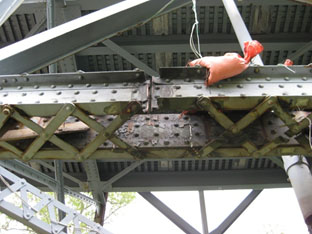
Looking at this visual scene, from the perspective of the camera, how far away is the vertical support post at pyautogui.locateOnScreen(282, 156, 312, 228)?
4082 mm

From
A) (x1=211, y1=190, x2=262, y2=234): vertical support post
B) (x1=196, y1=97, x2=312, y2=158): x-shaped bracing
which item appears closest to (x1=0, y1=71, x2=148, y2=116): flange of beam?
(x1=196, y1=97, x2=312, y2=158): x-shaped bracing

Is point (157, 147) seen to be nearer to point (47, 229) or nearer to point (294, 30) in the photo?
point (47, 229)

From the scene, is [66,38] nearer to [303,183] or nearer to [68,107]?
[68,107]

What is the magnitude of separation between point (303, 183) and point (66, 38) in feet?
11.3

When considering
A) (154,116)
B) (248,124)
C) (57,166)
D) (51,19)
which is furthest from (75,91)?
(57,166)

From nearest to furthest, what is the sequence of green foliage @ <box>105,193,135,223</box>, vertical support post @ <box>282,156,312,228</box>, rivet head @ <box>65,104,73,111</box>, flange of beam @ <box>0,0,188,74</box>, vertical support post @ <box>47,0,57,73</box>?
rivet head @ <box>65,104,73,111</box> < flange of beam @ <box>0,0,188,74</box> < vertical support post @ <box>282,156,312,228</box> < vertical support post @ <box>47,0,57,73</box> < green foliage @ <box>105,193,135,223</box>

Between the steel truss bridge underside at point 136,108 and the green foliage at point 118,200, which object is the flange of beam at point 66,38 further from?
the green foliage at point 118,200

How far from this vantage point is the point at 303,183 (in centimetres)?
420

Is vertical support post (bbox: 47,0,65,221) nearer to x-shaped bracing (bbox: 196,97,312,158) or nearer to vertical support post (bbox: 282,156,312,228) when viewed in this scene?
x-shaped bracing (bbox: 196,97,312,158)

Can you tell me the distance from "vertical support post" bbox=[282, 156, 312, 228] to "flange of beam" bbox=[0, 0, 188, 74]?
2.78 metres

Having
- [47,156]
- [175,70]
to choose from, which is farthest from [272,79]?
[47,156]

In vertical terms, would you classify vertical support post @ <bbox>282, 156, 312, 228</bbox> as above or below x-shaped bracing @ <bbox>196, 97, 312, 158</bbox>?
above

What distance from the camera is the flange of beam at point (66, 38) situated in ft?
8.91

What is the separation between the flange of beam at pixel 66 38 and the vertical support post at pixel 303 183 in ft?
9.11
